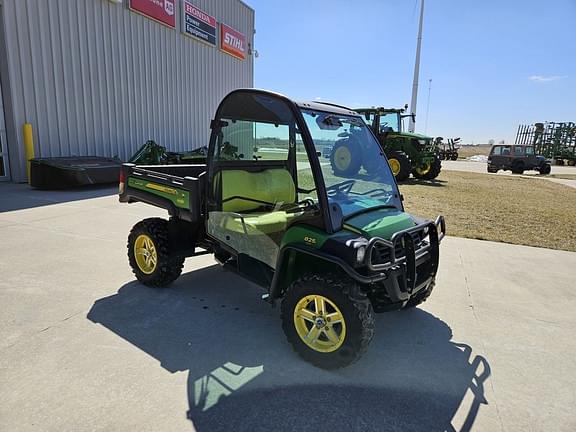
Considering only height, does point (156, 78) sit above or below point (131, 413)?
above

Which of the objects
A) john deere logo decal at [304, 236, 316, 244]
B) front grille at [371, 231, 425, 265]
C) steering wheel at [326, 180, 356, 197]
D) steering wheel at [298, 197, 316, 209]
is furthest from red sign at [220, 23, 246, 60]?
front grille at [371, 231, 425, 265]

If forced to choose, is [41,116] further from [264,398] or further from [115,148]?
[264,398]

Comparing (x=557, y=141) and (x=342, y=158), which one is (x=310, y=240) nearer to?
(x=342, y=158)

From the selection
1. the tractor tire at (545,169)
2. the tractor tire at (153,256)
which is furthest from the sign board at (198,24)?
the tractor tire at (545,169)

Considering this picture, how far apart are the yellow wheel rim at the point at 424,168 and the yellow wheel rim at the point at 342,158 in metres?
12.2

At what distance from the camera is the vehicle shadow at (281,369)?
2.16m

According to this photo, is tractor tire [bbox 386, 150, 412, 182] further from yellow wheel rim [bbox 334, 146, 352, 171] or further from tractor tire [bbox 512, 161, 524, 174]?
tractor tire [bbox 512, 161, 524, 174]

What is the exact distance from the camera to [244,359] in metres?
2.67

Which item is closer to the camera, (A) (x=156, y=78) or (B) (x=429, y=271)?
(B) (x=429, y=271)

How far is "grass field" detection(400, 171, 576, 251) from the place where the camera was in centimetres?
647

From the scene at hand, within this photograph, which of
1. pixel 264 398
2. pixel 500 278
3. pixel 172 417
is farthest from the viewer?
pixel 500 278

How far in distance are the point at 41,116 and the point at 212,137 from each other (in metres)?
9.08

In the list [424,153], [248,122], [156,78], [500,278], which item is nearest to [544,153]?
[424,153]

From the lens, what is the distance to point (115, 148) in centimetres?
1233
